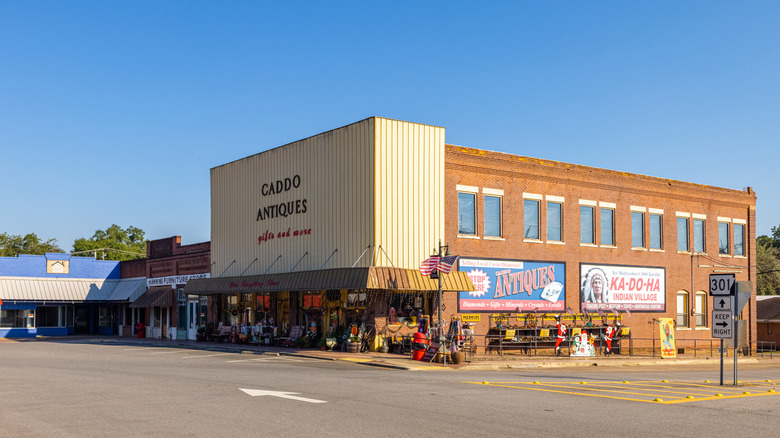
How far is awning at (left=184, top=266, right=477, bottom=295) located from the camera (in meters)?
31.0

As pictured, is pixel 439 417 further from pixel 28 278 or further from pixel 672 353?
pixel 28 278

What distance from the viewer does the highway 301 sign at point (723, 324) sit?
61.5 ft

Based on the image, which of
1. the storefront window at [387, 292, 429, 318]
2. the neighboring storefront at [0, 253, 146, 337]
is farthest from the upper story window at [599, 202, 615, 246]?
the neighboring storefront at [0, 253, 146, 337]

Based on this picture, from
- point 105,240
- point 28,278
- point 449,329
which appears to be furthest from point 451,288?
point 105,240

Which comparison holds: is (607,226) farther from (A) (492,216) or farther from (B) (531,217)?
(A) (492,216)

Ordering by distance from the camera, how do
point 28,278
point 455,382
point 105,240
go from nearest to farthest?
point 455,382 → point 28,278 → point 105,240

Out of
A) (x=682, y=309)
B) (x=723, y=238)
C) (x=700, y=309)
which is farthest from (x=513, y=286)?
(x=723, y=238)

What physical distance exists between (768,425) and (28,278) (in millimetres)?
50609

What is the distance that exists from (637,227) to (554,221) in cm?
639

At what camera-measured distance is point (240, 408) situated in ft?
45.0

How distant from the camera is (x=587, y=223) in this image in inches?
1574

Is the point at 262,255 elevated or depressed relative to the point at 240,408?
elevated

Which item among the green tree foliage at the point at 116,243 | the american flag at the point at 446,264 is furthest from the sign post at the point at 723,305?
the green tree foliage at the point at 116,243

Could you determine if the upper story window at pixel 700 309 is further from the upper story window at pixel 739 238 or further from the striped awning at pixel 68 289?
the striped awning at pixel 68 289
